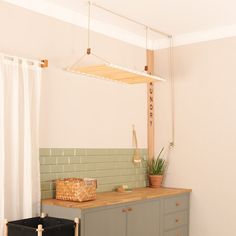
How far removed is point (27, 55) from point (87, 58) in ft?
2.74

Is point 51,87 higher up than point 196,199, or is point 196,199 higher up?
point 51,87

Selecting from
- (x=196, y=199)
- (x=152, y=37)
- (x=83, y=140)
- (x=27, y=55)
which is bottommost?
(x=196, y=199)

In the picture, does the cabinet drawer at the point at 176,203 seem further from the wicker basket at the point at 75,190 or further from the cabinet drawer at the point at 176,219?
the wicker basket at the point at 75,190

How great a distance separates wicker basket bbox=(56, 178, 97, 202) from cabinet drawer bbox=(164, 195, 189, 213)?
3.59 ft

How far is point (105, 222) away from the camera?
401 cm

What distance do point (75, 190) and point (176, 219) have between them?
1559 millimetres

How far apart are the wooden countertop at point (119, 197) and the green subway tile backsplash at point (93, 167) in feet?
0.55

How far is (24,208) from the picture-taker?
3877mm

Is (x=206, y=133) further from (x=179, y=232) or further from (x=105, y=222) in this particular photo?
(x=105, y=222)

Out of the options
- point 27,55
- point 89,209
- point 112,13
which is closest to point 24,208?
point 89,209

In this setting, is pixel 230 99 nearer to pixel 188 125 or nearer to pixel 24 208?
pixel 188 125

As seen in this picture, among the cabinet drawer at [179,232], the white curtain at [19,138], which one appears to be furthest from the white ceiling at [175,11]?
the cabinet drawer at [179,232]

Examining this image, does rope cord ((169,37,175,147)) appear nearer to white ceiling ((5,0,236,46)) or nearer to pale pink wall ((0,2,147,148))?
white ceiling ((5,0,236,46))

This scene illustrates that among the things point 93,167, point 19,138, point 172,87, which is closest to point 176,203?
point 93,167
